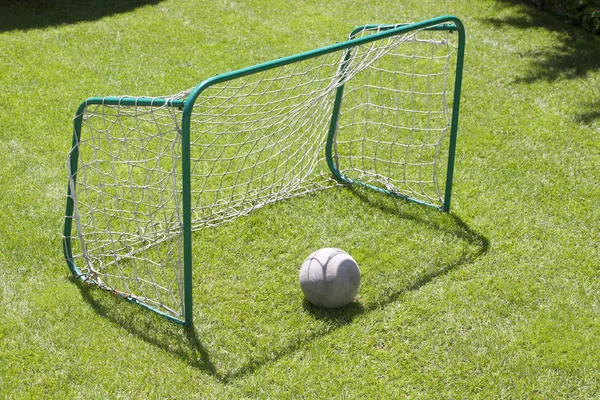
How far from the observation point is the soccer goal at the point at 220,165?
4965 mm

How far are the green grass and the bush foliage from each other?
1414 millimetres

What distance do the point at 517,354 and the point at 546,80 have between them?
5.36m

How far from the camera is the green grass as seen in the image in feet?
14.7

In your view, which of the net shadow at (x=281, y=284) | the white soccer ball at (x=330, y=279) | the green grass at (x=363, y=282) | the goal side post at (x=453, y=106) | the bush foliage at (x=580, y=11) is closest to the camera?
the green grass at (x=363, y=282)

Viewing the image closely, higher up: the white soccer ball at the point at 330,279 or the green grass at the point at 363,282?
the white soccer ball at the point at 330,279

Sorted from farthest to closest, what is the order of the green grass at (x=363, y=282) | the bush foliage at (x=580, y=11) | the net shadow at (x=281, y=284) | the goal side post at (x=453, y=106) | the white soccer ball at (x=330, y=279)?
the bush foliage at (x=580, y=11) < the goal side post at (x=453, y=106) < the white soccer ball at (x=330, y=279) < the net shadow at (x=281, y=284) < the green grass at (x=363, y=282)

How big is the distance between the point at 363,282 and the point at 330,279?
0.59m

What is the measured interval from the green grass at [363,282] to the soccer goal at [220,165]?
0.22 m

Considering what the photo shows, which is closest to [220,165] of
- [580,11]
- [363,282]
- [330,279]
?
[363,282]

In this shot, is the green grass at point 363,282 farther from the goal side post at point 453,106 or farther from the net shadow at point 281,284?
the goal side post at point 453,106

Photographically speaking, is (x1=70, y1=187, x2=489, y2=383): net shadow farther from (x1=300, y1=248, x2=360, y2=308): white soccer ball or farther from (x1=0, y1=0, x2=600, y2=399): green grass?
(x1=300, y1=248, x2=360, y2=308): white soccer ball

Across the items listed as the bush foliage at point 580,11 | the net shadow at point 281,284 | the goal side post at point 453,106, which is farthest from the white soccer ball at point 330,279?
the bush foliage at point 580,11

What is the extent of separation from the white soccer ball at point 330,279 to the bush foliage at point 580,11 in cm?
702

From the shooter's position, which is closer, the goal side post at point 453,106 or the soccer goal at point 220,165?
the soccer goal at point 220,165
